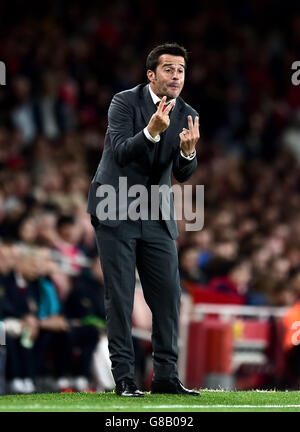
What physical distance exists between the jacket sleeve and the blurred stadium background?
3205 mm

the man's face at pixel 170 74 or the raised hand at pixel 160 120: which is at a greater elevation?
the man's face at pixel 170 74

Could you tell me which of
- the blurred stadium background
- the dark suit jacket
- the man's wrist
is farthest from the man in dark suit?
the blurred stadium background

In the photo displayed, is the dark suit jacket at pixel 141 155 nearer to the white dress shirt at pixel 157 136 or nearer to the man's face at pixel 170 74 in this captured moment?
the white dress shirt at pixel 157 136

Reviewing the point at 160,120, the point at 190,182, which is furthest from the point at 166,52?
the point at 190,182

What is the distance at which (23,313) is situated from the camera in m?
9.73

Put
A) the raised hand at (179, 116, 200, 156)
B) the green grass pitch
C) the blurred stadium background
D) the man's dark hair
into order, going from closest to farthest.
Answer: the green grass pitch < the raised hand at (179, 116, 200, 156) < the man's dark hair < the blurred stadium background

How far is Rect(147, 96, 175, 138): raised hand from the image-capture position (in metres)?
6.25

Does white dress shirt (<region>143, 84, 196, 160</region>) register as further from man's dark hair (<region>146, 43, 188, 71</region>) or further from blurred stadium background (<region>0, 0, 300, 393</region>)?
blurred stadium background (<region>0, 0, 300, 393</region>)

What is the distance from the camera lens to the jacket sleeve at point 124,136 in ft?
20.8

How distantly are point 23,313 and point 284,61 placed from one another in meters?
9.26

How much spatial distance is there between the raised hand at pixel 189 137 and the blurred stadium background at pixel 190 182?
341 cm

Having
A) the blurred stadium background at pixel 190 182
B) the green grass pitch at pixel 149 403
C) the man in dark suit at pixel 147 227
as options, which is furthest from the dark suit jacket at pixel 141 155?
the blurred stadium background at pixel 190 182

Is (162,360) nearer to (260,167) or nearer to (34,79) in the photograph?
(34,79)

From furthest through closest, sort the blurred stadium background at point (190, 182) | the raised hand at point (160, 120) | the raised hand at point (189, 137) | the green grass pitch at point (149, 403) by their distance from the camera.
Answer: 1. the blurred stadium background at point (190, 182)
2. the raised hand at point (189, 137)
3. the raised hand at point (160, 120)
4. the green grass pitch at point (149, 403)
